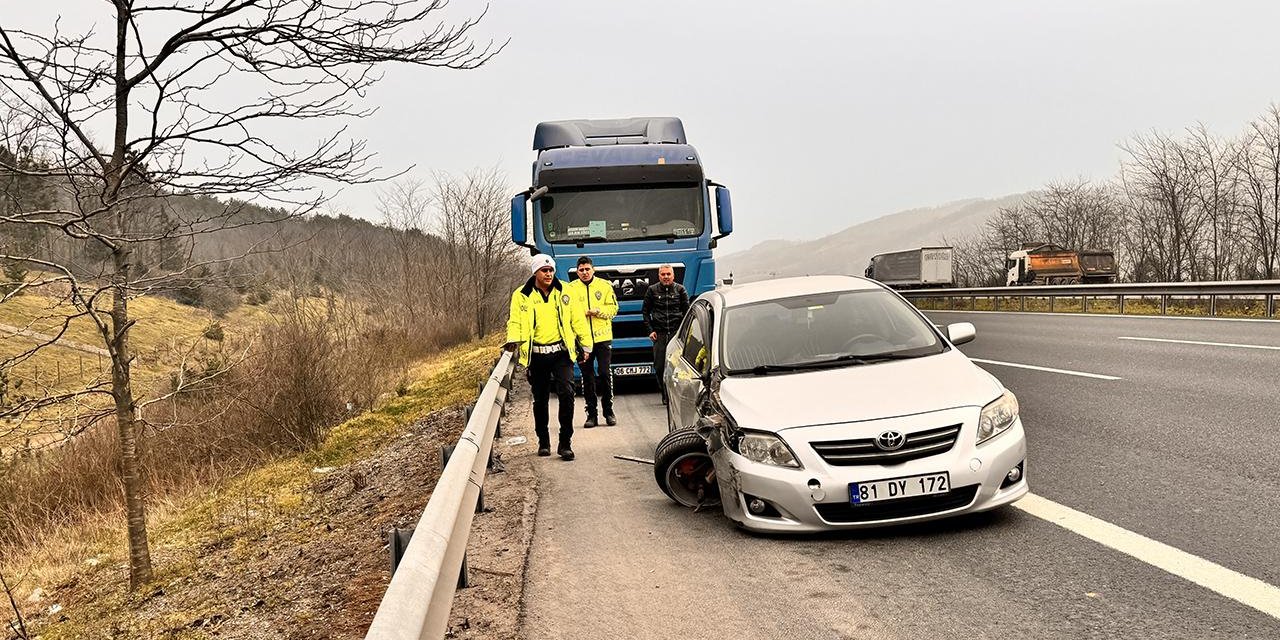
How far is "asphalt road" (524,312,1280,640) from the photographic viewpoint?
420cm

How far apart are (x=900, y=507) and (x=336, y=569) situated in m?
3.50

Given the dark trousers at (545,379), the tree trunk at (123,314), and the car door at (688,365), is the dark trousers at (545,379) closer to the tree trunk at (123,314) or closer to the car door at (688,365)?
the car door at (688,365)

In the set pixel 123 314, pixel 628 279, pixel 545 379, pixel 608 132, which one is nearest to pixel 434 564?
pixel 123 314

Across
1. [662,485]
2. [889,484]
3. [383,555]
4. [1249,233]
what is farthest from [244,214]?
[1249,233]

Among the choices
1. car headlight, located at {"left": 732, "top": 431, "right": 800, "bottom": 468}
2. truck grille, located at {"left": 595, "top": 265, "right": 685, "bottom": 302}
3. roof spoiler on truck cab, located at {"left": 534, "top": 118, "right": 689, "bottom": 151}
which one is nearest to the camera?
car headlight, located at {"left": 732, "top": 431, "right": 800, "bottom": 468}

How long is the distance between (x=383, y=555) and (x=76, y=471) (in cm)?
1015

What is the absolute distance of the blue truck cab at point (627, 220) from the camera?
14.6 m

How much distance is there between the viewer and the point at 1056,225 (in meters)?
73.7

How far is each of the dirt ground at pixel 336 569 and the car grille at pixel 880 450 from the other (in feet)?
5.79

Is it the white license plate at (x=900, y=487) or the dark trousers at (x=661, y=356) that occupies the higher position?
the dark trousers at (x=661, y=356)

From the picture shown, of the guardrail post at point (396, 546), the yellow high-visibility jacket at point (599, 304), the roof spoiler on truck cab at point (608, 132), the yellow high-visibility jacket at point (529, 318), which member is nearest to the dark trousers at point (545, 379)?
the yellow high-visibility jacket at point (529, 318)

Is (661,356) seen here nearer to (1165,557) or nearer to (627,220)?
(627,220)

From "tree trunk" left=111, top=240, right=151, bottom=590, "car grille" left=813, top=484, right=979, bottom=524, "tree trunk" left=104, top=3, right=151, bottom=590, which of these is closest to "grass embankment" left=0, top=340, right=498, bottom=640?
"tree trunk" left=111, top=240, right=151, bottom=590

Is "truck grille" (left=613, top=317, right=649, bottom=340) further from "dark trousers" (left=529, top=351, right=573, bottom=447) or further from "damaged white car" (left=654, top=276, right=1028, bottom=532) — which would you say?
"damaged white car" (left=654, top=276, right=1028, bottom=532)
